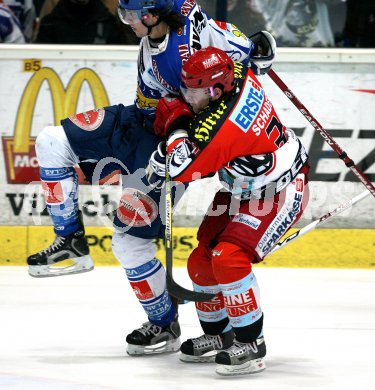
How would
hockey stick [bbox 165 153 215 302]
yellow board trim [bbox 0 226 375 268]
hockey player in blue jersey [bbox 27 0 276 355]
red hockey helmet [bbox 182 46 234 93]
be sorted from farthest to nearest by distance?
yellow board trim [bbox 0 226 375 268] < hockey player in blue jersey [bbox 27 0 276 355] < hockey stick [bbox 165 153 215 302] < red hockey helmet [bbox 182 46 234 93]

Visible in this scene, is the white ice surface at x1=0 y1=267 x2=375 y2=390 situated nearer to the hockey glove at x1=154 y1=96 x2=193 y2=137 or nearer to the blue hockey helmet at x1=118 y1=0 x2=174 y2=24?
the hockey glove at x1=154 y1=96 x2=193 y2=137

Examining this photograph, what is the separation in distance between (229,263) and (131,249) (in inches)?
22.0

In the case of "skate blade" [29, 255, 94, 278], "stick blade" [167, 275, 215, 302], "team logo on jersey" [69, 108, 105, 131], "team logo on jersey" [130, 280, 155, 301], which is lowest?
"team logo on jersey" [130, 280, 155, 301]

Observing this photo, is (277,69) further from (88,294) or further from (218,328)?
(218,328)

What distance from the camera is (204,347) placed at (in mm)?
4164

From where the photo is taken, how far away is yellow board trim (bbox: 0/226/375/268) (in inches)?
237

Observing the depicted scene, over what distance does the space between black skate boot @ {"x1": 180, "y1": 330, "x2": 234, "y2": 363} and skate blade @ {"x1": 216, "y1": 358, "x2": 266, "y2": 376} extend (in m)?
0.25

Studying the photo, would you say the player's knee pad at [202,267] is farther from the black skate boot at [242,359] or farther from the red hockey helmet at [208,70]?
the red hockey helmet at [208,70]

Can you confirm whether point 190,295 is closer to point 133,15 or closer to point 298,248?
point 133,15

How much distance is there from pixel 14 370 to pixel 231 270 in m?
0.84

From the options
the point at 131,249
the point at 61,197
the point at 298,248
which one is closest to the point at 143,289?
the point at 131,249

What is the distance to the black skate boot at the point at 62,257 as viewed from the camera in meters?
4.11

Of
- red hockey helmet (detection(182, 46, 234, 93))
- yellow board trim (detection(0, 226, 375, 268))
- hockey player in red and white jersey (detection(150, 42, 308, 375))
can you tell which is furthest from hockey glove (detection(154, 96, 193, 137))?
yellow board trim (detection(0, 226, 375, 268))

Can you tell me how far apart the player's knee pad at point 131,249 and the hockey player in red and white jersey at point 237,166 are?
1.00 ft
